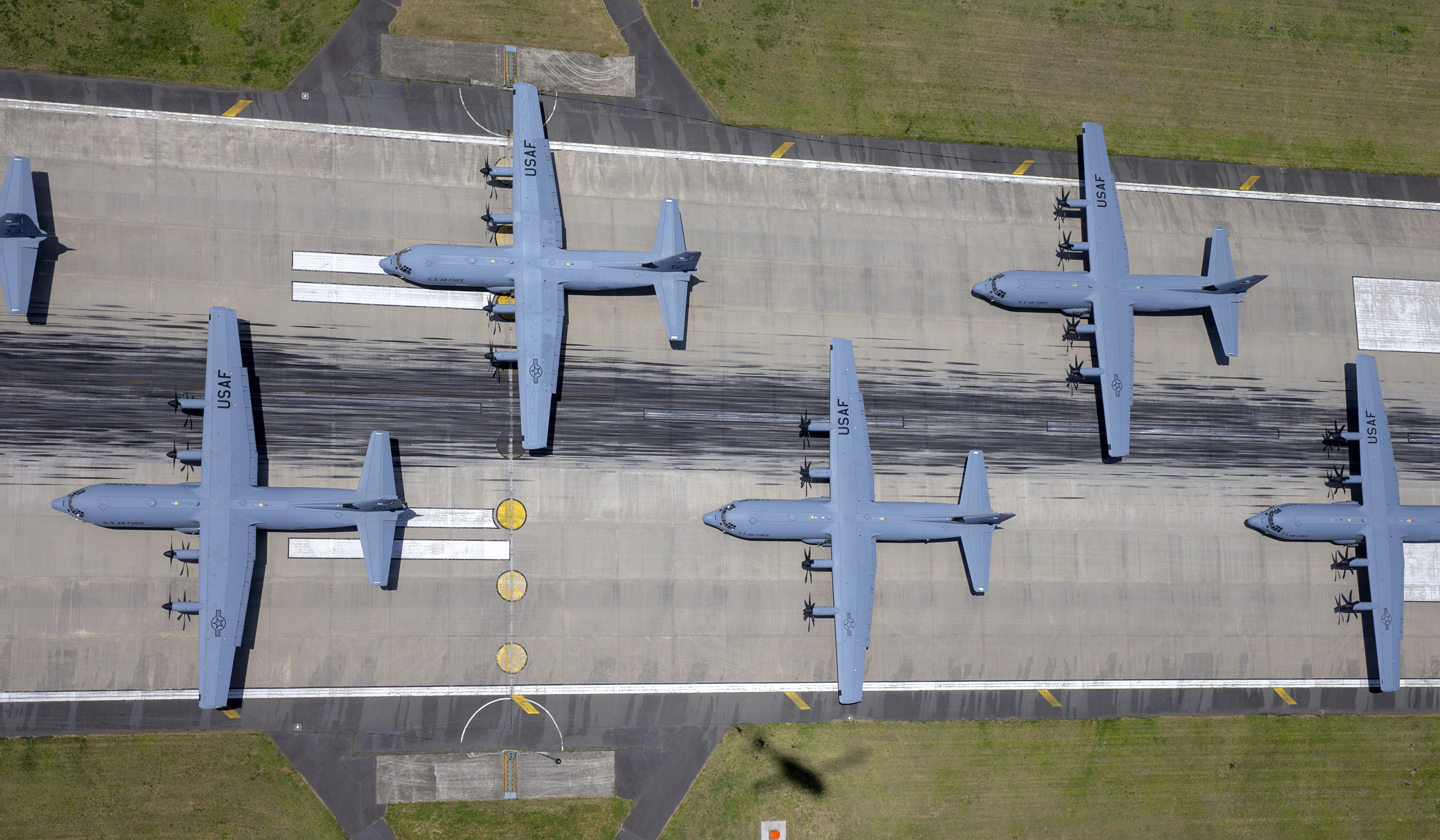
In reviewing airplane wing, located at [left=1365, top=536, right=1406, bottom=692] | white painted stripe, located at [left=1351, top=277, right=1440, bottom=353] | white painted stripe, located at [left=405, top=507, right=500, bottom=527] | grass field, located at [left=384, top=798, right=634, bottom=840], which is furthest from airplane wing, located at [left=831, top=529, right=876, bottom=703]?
white painted stripe, located at [left=1351, top=277, right=1440, bottom=353]

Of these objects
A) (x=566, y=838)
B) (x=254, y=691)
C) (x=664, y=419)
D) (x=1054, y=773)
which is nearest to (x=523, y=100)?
(x=664, y=419)

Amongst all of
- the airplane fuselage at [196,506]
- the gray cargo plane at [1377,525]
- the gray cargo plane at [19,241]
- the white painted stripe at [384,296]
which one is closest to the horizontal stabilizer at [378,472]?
the airplane fuselage at [196,506]

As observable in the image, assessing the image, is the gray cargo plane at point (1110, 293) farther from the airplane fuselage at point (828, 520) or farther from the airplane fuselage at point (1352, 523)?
the airplane fuselage at point (828, 520)

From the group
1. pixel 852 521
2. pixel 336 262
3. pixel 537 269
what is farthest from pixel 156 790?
pixel 852 521

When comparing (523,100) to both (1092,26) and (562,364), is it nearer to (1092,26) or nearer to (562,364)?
(562,364)

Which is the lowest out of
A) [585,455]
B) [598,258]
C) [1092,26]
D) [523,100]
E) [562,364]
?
[585,455]

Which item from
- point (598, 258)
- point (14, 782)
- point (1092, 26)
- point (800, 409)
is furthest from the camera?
point (1092, 26)
